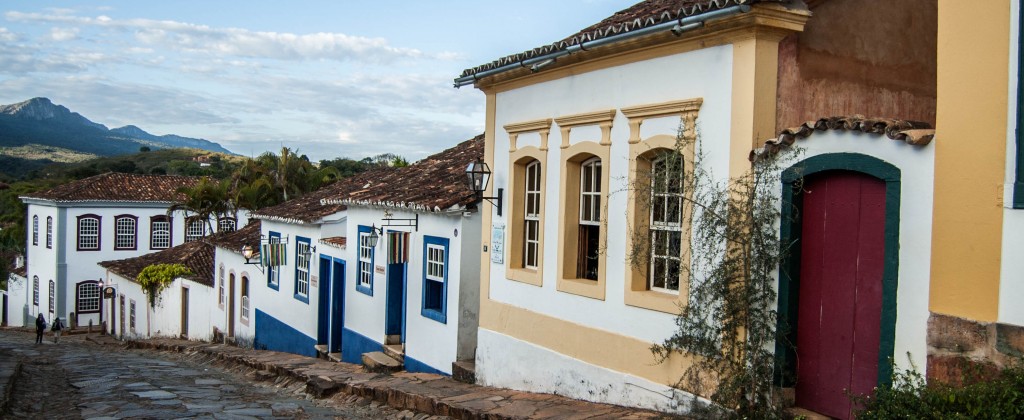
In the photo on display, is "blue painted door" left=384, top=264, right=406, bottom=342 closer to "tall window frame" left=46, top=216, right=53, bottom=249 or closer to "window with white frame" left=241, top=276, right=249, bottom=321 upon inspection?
"window with white frame" left=241, top=276, right=249, bottom=321

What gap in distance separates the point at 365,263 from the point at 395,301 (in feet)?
4.68

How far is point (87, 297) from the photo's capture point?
4022cm

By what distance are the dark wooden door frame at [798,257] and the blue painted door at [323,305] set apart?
1309 cm

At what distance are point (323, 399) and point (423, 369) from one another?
1.66 m

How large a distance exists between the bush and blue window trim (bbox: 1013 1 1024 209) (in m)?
1.12

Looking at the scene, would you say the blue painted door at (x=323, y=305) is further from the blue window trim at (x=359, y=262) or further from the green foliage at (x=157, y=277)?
the green foliage at (x=157, y=277)

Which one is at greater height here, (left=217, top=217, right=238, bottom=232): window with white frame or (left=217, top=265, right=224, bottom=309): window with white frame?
(left=217, top=217, right=238, bottom=232): window with white frame

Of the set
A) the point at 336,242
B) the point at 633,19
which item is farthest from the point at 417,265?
the point at 633,19

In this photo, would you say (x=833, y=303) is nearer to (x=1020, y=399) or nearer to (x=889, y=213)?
(x=889, y=213)

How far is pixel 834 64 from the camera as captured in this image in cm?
775

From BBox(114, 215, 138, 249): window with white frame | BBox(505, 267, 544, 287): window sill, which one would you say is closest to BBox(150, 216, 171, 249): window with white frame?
BBox(114, 215, 138, 249): window with white frame

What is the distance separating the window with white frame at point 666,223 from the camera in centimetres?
812

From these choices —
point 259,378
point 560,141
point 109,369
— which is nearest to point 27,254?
point 109,369

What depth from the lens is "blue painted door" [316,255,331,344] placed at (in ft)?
61.3
